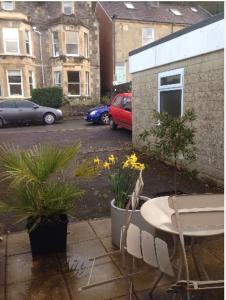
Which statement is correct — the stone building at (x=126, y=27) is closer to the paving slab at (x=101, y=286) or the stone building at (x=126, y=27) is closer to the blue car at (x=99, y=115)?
the blue car at (x=99, y=115)

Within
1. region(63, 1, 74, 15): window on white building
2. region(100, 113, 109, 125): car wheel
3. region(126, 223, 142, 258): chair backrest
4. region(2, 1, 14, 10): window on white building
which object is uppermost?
region(63, 1, 74, 15): window on white building

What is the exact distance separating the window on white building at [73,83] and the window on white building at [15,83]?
150 inches

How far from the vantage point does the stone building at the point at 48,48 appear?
2245cm

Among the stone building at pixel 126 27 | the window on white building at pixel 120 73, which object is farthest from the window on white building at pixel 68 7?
the window on white building at pixel 120 73

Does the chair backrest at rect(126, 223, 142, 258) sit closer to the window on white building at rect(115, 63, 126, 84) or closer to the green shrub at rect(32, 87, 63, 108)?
the green shrub at rect(32, 87, 63, 108)

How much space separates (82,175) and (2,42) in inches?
867

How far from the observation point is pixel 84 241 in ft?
12.4

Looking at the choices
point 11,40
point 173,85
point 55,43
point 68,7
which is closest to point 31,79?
point 11,40

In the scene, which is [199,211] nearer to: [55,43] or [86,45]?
[55,43]

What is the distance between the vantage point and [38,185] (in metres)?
3.28

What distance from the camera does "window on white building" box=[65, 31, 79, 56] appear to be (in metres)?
23.7

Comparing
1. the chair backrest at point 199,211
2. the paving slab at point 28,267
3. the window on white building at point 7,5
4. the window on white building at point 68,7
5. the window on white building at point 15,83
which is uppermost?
the window on white building at point 68,7

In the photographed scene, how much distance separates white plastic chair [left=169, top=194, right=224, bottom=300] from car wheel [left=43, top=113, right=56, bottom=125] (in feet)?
53.7

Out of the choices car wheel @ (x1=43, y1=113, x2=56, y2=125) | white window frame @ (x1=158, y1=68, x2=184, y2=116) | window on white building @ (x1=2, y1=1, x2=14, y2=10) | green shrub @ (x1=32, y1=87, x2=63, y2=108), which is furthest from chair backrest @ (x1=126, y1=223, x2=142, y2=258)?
window on white building @ (x1=2, y1=1, x2=14, y2=10)
